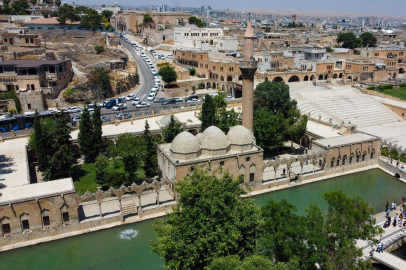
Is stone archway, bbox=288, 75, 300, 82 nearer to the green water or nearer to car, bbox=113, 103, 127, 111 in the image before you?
car, bbox=113, 103, 127, 111

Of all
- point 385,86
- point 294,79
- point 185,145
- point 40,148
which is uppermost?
point 294,79

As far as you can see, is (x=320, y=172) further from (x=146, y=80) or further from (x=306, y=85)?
(x=146, y=80)

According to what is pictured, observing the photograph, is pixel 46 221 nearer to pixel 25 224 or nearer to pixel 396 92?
pixel 25 224

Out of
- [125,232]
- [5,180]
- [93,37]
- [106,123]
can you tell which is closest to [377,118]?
[106,123]

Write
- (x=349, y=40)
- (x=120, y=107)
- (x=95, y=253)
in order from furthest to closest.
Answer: (x=349, y=40), (x=120, y=107), (x=95, y=253)

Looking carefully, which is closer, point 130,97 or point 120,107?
point 120,107

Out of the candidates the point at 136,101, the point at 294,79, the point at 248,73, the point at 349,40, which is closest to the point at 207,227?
the point at 248,73

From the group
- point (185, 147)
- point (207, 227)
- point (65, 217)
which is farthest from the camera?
point (185, 147)

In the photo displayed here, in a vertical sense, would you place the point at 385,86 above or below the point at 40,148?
above
